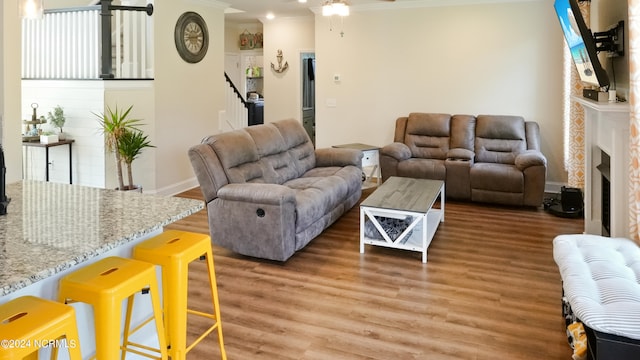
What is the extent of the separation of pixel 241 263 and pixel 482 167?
3.29 meters

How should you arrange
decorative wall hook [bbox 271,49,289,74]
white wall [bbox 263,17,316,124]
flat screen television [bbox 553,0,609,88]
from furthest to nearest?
1. decorative wall hook [bbox 271,49,289,74]
2. white wall [bbox 263,17,316,124]
3. flat screen television [bbox 553,0,609,88]

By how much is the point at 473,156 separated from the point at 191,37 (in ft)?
13.5

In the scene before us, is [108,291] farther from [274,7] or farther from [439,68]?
[274,7]

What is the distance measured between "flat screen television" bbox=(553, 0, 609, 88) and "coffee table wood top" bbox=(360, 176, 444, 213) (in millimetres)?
1521

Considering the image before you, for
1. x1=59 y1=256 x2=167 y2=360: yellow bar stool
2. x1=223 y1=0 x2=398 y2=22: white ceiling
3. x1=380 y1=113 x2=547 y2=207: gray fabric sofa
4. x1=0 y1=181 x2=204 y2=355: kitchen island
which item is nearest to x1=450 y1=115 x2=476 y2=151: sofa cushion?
x1=380 y1=113 x2=547 y2=207: gray fabric sofa

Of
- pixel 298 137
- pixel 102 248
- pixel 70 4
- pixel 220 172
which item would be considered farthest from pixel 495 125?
pixel 70 4

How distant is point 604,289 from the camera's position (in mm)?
2047

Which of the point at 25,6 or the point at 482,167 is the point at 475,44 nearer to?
the point at 482,167

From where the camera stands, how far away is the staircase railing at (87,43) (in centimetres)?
531

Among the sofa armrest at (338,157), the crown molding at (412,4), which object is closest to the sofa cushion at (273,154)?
the sofa armrest at (338,157)

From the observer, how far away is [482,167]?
558 centimetres

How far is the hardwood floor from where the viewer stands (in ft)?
8.27

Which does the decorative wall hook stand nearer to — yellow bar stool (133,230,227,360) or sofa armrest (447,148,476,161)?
sofa armrest (447,148,476,161)

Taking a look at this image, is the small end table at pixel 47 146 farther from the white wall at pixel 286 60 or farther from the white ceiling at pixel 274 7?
the white wall at pixel 286 60
